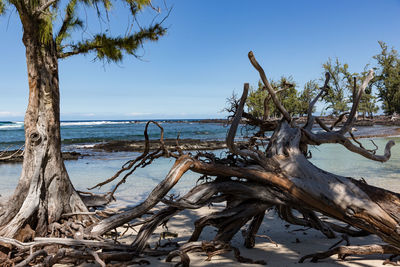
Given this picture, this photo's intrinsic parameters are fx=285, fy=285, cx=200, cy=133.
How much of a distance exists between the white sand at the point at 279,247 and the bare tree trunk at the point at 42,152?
3.93 ft

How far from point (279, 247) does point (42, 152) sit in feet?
11.5

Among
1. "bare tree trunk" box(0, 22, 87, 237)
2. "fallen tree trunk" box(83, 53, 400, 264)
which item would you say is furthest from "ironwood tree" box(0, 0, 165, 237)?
"fallen tree trunk" box(83, 53, 400, 264)

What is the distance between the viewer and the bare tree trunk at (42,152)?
12.6 feet

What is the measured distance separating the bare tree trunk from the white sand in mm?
1197

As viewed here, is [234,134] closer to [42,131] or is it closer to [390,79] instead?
[42,131]

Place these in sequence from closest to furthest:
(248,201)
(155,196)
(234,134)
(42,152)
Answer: (234,134)
(155,196)
(248,201)
(42,152)

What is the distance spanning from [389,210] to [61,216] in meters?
4.06

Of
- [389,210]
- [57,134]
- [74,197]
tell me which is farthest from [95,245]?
[389,210]

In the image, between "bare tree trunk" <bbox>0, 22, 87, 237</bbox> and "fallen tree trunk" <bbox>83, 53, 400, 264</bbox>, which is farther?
"bare tree trunk" <bbox>0, 22, 87, 237</bbox>

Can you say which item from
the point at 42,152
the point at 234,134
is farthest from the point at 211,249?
the point at 42,152

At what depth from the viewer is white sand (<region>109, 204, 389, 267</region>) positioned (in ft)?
10.2

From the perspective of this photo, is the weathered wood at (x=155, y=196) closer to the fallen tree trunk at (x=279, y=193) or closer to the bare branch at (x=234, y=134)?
the fallen tree trunk at (x=279, y=193)

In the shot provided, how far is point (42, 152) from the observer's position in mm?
4066

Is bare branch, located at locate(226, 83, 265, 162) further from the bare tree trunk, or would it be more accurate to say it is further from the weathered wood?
the bare tree trunk
